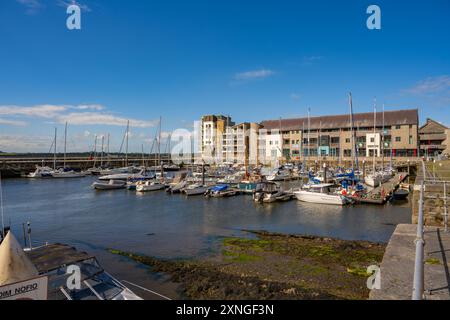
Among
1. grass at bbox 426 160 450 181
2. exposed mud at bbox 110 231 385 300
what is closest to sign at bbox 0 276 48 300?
exposed mud at bbox 110 231 385 300

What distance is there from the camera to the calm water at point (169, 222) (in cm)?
2064

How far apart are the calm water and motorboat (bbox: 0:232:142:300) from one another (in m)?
3.67

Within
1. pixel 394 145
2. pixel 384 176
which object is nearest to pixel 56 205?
pixel 384 176

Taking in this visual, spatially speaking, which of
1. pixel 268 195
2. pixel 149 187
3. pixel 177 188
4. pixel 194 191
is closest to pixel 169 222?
pixel 268 195

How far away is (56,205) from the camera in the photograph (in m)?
43.1

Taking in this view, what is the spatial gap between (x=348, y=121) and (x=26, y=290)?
95.5m

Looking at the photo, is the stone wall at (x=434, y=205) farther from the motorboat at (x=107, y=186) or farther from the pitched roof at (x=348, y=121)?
the pitched roof at (x=348, y=121)

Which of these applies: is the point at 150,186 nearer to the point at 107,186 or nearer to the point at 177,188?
the point at 177,188

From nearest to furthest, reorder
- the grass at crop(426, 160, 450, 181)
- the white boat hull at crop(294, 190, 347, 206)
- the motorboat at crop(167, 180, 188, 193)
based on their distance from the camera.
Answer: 1. the grass at crop(426, 160, 450, 181)
2. the white boat hull at crop(294, 190, 347, 206)
3. the motorboat at crop(167, 180, 188, 193)

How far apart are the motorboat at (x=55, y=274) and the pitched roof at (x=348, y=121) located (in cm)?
8904

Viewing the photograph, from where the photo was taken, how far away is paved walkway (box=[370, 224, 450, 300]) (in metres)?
6.15

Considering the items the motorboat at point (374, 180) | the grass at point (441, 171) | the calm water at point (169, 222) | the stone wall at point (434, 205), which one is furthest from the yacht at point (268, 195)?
the stone wall at point (434, 205)

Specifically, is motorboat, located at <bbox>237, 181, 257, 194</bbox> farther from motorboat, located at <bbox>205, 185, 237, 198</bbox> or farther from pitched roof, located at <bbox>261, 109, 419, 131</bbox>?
pitched roof, located at <bbox>261, 109, 419, 131</bbox>
